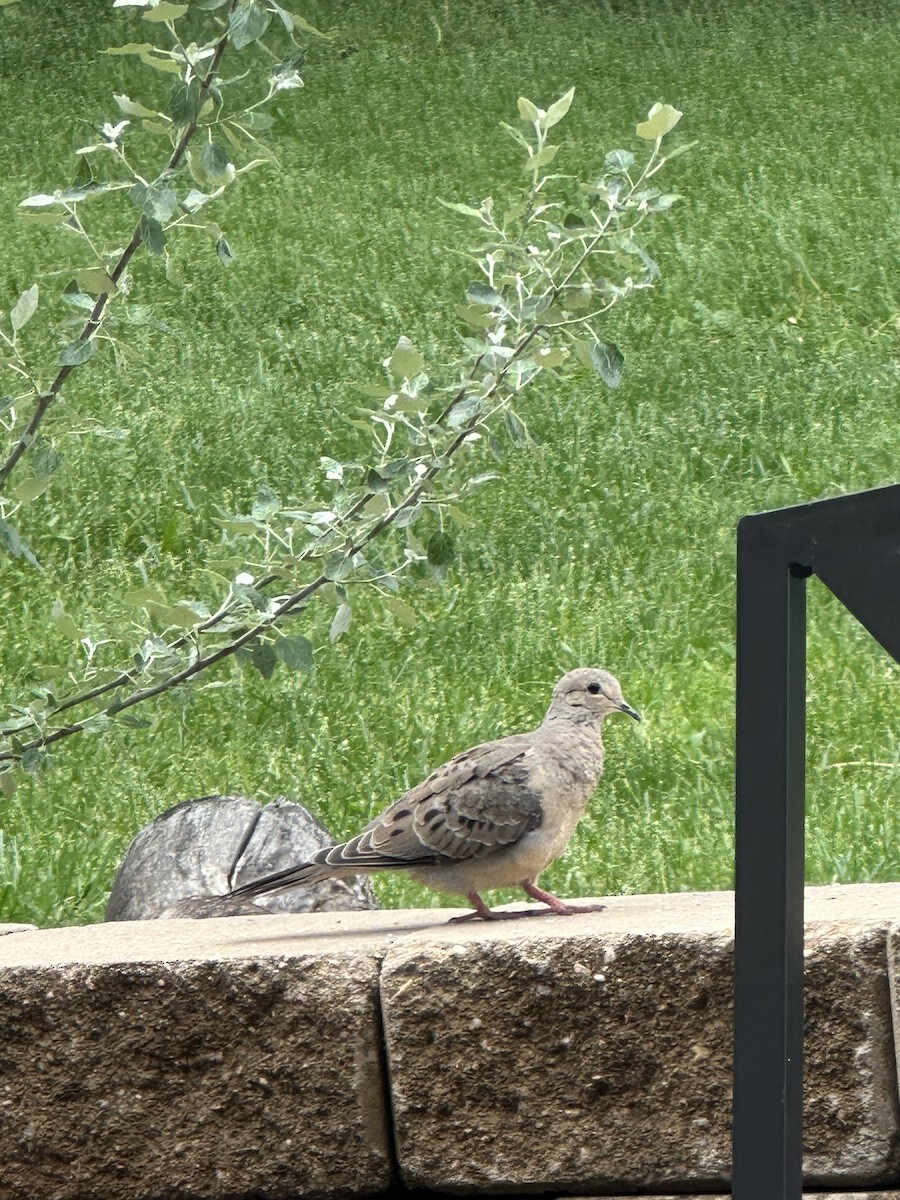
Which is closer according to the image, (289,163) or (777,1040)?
(777,1040)

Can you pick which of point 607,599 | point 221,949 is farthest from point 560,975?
point 607,599

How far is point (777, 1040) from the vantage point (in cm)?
154

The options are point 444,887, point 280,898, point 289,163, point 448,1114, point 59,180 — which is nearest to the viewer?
point 448,1114

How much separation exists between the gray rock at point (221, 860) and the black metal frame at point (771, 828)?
266 cm

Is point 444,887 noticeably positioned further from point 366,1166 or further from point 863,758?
point 863,758

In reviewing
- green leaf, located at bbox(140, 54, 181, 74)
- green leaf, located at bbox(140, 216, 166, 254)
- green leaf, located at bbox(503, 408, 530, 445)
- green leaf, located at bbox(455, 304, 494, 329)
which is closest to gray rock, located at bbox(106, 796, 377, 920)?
green leaf, located at bbox(503, 408, 530, 445)

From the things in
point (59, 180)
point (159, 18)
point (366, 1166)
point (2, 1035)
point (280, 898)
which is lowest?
point (366, 1166)

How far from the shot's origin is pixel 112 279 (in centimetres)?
306

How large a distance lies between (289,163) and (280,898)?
9492 mm

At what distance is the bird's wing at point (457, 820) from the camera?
3.16m

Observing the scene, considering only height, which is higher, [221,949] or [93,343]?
[93,343]

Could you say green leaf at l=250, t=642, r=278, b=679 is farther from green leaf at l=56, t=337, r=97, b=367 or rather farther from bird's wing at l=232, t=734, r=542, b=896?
green leaf at l=56, t=337, r=97, b=367

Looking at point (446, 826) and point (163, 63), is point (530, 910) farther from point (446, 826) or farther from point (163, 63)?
point (163, 63)

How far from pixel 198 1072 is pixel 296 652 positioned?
748 mm
